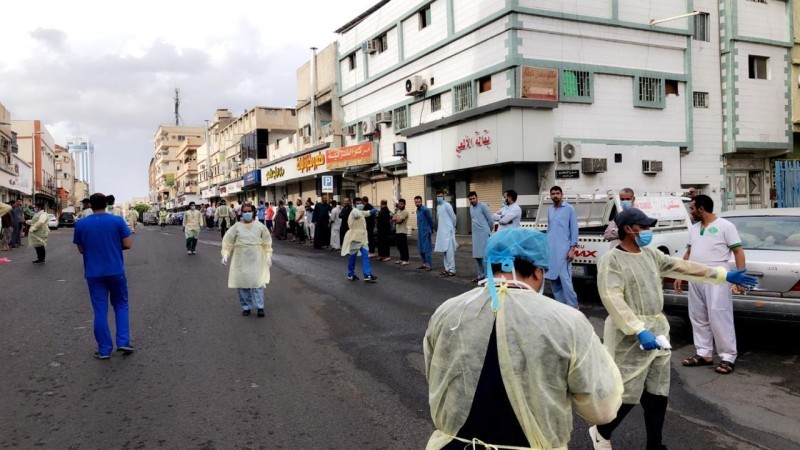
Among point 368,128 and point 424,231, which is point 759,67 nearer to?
point 368,128

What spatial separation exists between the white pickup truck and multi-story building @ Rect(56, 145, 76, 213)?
99775 mm

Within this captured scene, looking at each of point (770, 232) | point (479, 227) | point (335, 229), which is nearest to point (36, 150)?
point (335, 229)

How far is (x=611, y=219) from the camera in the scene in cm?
1060

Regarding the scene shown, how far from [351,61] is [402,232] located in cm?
1922

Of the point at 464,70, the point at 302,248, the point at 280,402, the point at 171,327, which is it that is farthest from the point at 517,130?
the point at 280,402

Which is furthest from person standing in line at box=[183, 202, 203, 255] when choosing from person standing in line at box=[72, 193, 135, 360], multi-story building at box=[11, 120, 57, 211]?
multi-story building at box=[11, 120, 57, 211]

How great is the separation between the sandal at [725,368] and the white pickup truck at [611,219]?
429 centimetres

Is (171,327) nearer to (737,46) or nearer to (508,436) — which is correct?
(508,436)

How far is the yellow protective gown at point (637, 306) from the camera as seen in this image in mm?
3732

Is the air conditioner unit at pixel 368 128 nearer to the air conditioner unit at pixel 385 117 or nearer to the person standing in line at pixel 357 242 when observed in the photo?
the air conditioner unit at pixel 385 117

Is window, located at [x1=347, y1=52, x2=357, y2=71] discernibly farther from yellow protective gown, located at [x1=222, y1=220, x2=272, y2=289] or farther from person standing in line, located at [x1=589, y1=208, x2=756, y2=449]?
person standing in line, located at [x1=589, y1=208, x2=756, y2=449]

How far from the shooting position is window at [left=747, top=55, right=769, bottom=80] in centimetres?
2583

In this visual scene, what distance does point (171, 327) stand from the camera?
7.90 meters

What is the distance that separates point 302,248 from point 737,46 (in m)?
19.4
